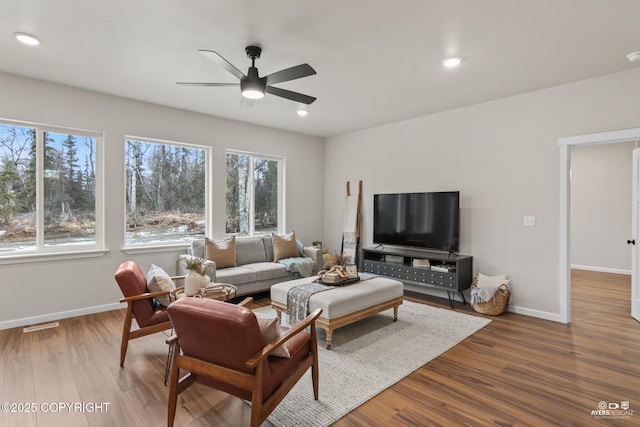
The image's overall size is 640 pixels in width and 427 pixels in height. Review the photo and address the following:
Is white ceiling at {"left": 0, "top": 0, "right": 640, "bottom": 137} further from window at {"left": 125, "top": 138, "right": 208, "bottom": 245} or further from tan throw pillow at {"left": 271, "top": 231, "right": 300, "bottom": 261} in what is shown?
tan throw pillow at {"left": 271, "top": 231, "right": 300, "bottom": 261}

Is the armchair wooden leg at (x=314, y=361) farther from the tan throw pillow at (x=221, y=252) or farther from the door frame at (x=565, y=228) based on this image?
the door frame at (x=565, y=228)

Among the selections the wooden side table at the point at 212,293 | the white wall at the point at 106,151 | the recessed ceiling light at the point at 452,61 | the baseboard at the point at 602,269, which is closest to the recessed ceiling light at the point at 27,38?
the white wall at the point at 106,151

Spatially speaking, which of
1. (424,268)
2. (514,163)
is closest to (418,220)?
(424,268)

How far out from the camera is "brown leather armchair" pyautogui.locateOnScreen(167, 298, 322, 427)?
1.68 metres

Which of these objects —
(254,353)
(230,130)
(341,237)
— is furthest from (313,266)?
(254,353)

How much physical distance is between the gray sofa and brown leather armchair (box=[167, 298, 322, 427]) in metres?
2.45

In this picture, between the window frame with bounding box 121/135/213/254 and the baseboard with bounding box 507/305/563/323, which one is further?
the window frame with bounding box 121/135/213/254

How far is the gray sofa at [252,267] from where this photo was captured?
14.9ft

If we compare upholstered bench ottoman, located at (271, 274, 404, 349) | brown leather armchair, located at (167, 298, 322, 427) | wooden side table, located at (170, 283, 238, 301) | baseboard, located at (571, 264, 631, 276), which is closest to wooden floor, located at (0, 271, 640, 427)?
brown leather armchair, located at (167, 298, 322, 427)

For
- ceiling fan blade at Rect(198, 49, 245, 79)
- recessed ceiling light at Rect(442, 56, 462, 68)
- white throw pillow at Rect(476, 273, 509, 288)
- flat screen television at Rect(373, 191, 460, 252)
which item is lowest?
white throw pillow at Rect(476, 273, 509, 288)

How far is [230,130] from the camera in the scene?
18.1 feet

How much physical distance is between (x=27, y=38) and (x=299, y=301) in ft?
11.1

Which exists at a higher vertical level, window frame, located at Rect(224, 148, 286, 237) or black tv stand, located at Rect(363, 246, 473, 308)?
window frame, located at Rect(224, 148, 286, 237)

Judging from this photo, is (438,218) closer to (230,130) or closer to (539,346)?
(539,346)
